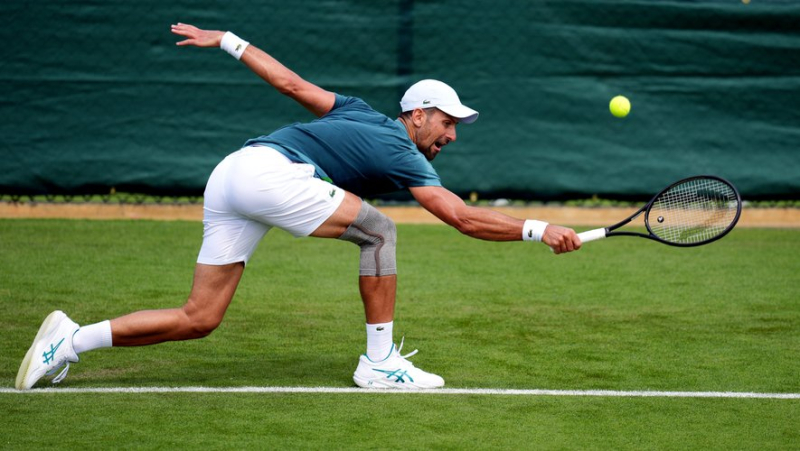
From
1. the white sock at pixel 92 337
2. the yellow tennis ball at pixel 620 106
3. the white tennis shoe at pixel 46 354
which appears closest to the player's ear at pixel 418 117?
the white sock at pixel 92 337

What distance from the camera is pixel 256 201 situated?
15.1 ft

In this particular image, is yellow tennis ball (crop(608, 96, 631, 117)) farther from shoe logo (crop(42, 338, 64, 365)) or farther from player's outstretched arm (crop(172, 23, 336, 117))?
shoe logo (crop(42, 338, 64, 365))

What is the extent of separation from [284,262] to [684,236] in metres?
3.47

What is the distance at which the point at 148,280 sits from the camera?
7.30 m

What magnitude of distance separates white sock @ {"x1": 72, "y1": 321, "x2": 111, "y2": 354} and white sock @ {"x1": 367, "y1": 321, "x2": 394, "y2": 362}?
1109 millimetres

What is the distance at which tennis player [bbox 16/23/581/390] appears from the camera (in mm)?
4629

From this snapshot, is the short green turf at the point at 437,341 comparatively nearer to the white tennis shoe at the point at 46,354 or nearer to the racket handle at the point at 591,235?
the white tennis shoe at the point at 46,354

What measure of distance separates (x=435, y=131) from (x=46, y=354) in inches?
76.2

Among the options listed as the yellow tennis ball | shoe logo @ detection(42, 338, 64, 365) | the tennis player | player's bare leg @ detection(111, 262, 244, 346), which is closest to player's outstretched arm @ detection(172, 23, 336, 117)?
the tennis player

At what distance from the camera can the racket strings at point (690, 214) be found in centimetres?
539

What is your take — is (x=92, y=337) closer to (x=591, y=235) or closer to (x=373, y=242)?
(x=373, y=242)

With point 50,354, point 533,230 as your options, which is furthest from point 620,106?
point 50,354

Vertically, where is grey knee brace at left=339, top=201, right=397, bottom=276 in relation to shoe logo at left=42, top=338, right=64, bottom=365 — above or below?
above

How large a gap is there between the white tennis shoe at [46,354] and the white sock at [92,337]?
25mm
